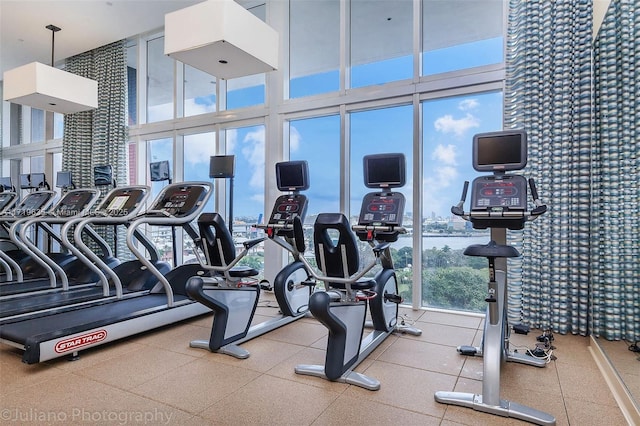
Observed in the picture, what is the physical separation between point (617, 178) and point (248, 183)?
494cm

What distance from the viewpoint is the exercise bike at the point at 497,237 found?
2430 mm

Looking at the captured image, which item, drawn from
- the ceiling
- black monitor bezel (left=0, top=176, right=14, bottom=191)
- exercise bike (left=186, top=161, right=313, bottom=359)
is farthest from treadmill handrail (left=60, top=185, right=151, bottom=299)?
black monitor bezel (left=0, top=176, right=14, bottom=191)

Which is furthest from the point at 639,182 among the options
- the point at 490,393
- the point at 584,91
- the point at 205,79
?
the point at 205,79

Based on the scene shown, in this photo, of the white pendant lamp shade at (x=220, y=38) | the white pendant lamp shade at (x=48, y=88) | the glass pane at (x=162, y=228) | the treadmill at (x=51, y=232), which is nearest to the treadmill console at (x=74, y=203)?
the treadmill at (x=51, y=232)

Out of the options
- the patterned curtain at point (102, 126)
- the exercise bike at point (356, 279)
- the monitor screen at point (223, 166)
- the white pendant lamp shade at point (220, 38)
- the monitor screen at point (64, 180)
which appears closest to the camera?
the exercise bike at point (356, 279)

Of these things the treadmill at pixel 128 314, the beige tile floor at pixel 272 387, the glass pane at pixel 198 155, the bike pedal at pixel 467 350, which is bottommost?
the beige tile floor at pixel 272 387

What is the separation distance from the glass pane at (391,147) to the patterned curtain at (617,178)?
2.00m

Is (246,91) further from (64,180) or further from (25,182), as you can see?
(25,182)

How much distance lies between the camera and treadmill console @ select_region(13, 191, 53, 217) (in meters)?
6.27

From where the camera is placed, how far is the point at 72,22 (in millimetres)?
6734

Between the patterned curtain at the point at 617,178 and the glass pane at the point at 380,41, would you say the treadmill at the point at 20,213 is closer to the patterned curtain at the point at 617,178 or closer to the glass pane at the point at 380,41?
the glass pane at the point at 380,41

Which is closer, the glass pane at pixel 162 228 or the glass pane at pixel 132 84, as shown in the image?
the glass pane at pixel 162 228

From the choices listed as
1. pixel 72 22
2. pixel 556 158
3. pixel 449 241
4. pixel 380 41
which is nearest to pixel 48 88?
pixel 72 22

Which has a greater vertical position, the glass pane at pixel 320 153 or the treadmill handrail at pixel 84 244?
the glass pane at pixel 320 153
